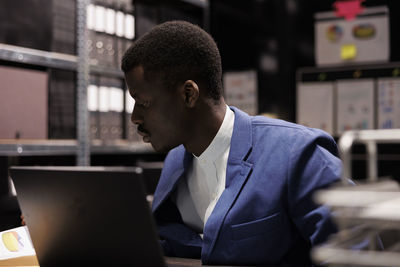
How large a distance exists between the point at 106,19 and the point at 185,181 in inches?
64.0

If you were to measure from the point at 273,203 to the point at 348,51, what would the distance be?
8.14ft

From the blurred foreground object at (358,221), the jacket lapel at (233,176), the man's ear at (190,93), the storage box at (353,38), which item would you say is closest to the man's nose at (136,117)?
the man's ear at (190,93)

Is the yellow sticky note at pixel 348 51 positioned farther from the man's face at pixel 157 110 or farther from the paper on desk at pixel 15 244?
the paper on desk at pixel 15 244

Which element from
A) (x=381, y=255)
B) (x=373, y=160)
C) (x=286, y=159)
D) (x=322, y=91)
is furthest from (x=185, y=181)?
(x=322, y=91)

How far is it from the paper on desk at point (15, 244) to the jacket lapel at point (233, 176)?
369 mm

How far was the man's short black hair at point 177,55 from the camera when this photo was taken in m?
1.18

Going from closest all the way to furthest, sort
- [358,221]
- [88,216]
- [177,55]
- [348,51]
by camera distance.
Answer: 1. [358,221]
2. [88,216]
3. [177,55]
4. [348,51]

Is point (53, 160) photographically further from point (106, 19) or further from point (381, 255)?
point (381, 255)

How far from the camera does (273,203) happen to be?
1110mm

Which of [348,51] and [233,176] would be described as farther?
[348,51]

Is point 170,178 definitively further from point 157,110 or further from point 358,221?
point 358,221

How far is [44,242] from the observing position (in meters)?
0.95

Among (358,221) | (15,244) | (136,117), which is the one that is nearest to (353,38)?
(136,117)

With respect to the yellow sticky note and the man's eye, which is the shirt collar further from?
the yellow sticky note
